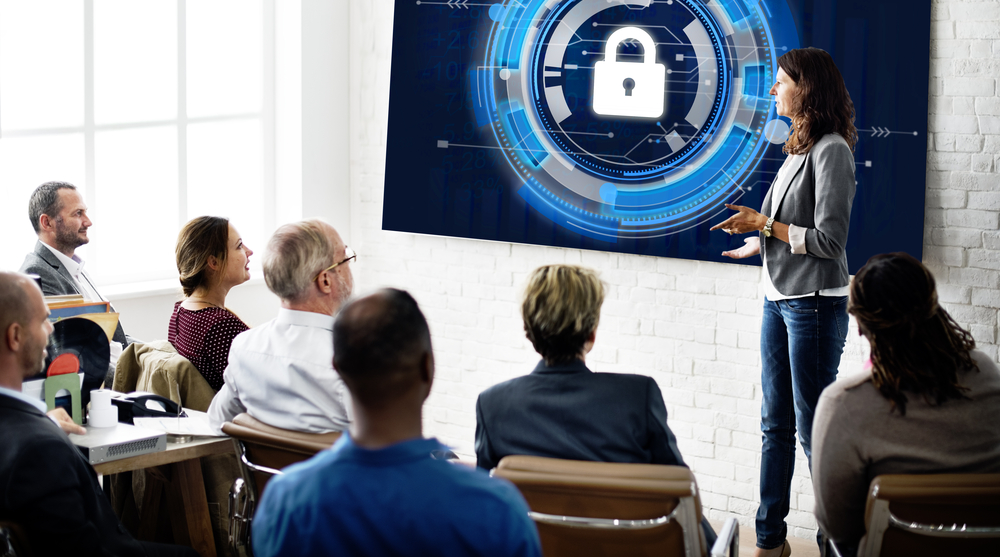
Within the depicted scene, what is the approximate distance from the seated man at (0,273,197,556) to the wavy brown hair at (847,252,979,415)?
154cm

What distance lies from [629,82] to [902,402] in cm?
235

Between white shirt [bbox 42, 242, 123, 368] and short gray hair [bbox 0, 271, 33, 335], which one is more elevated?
short gray hair [bbox 0, 271, 33, 335]

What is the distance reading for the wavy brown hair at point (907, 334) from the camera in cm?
185

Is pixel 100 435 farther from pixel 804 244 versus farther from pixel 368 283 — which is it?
pixel 368 283

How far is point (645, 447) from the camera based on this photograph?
1970 millimetres

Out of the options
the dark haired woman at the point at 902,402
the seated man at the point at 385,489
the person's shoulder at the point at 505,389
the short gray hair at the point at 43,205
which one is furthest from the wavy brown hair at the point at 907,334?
the short gray hair at the point at 43,205

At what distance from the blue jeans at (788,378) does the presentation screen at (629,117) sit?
576mm

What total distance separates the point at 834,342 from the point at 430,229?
2106 mm

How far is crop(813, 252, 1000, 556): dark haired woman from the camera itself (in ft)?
6.06

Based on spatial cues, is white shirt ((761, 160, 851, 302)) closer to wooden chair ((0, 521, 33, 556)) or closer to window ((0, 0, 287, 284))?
wooden chair ((0, 521, 33, 556))

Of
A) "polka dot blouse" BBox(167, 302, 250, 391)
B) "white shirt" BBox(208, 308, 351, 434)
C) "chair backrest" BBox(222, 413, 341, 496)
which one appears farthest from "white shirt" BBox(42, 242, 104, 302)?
"chair backrest" BBox(222, 413, 341, 496)

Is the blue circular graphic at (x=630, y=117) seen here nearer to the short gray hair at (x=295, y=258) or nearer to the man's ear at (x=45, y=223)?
the short gray hair at (x=295, y=258)

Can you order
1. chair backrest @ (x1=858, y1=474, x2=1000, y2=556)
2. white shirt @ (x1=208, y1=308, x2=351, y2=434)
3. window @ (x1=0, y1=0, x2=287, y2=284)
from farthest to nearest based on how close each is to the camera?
window @ (x1=0, y1=0, x2=287, y2=284), white shirt @ (x1=208, y1=308, x2=351, y2=434), chair backrest @ (x1=858, y1=474, x2=1000, y2=556)

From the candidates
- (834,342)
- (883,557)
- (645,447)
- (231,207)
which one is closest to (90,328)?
(645,447)
